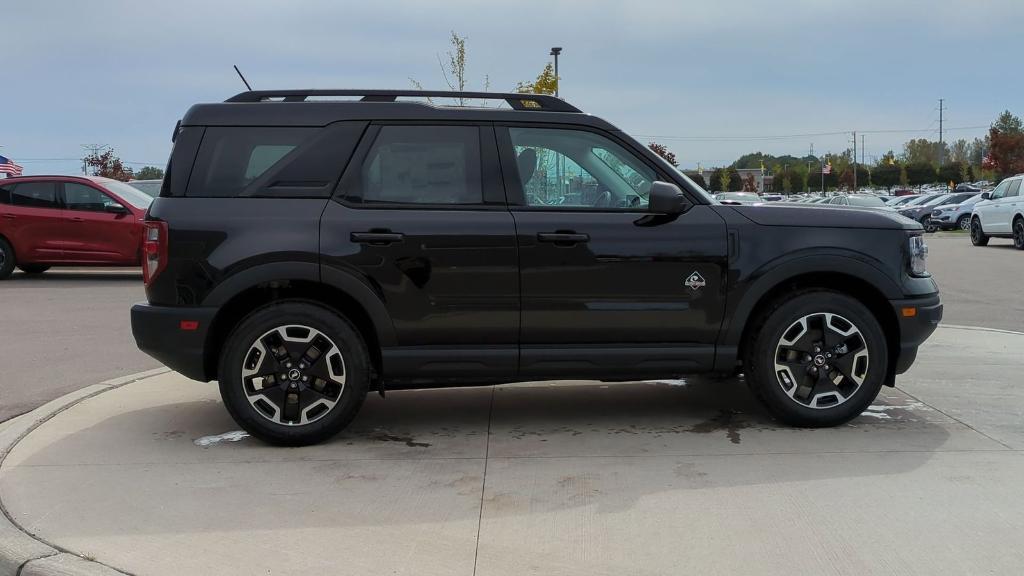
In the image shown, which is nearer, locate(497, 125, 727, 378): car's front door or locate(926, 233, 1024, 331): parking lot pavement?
locate(497, 125, 727, 378): car's front door

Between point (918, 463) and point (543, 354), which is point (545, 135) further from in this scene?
point (918, 463)

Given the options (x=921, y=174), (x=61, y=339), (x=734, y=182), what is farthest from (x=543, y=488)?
(x=921, y=174)

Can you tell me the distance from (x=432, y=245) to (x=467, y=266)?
0.22 metres

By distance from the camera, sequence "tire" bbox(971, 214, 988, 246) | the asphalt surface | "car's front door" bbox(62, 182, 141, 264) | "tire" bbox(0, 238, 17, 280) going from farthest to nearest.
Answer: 1. "tire" bbox(971, 214, 988, 246)
2. "tire" bbox(0, 238, 17, 280)
3. "car's front door" bbox(62, 182, 141, 264)
4. the asphalt surface

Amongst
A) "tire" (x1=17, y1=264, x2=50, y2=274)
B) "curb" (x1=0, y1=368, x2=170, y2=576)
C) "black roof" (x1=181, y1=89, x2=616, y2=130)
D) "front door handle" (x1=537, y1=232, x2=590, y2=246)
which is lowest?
"curb" (x1=0, y1=368, x2=170, y2=576)

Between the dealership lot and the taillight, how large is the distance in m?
1.00

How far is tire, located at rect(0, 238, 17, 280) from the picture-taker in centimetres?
1573

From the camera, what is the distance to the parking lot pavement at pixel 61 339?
282 inches

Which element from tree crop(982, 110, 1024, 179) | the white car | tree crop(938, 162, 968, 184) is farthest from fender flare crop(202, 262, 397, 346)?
tree crop(938, 162, 968, 184)

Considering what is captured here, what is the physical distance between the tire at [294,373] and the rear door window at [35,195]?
39.5 feet

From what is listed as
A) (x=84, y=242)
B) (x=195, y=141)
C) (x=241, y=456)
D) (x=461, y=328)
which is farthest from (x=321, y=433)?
(x=84, y=242)

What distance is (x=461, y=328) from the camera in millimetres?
5227

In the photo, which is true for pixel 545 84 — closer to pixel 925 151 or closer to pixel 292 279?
pixel 292 279

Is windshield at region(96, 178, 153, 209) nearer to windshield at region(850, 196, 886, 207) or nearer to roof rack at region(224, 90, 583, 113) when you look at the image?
roof rack at region(224, 90, 583, 113)
